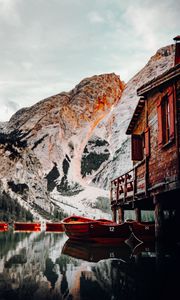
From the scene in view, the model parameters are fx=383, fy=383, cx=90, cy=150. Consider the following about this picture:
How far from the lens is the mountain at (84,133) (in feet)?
367

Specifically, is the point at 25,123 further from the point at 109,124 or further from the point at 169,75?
the point at 169,75

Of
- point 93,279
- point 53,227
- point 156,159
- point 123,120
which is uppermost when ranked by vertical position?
point 123,120

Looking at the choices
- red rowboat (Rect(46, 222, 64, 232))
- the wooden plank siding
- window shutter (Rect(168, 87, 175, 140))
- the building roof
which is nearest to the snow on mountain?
red rowboat (Rect(46, 222, 64, 232))

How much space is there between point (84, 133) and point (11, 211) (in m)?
87.9

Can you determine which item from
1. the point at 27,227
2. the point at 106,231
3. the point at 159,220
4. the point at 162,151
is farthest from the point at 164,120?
the point at 27,227

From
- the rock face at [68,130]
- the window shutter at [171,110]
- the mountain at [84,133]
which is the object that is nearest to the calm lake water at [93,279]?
the window shutter at [171,110]

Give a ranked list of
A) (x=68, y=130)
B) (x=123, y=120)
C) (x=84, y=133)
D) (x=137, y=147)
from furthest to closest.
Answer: (x=84, y=133)
(x=123, y=120)
(x=68, y=130)
(x=137, y=147)

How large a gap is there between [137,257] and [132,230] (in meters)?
5.38

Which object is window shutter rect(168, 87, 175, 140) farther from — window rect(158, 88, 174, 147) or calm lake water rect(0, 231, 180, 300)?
calm lake water rect(0, 231, 180, 300)

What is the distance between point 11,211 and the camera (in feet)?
160

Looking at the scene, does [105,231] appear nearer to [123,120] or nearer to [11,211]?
[11,211]

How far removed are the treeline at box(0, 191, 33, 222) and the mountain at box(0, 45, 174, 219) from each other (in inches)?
1490

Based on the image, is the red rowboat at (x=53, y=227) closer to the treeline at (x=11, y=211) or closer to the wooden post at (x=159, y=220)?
the treeline at (x=11, y=211)

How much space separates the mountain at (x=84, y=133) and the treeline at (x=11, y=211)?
124 ft
